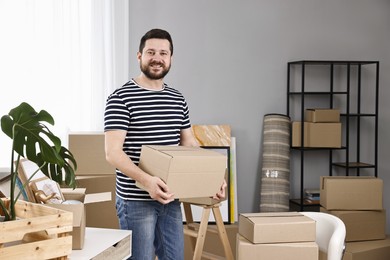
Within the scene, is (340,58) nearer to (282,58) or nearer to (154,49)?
(282,58)

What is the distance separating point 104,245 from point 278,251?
0.70 metres

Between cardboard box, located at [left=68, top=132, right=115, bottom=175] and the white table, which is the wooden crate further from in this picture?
cardboard box, located at [left=68, top=132, right=115, bottom=175]

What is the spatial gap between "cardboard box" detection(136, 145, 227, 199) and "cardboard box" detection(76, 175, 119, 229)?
1247mm

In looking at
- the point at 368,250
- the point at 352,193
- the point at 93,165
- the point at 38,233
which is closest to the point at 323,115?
the point at 352,193

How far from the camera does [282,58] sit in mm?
5020

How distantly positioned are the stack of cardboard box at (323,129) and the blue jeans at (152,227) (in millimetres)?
2370

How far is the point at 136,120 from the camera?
257 centimetres

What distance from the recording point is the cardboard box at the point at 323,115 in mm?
4781

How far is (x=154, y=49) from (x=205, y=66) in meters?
2.29

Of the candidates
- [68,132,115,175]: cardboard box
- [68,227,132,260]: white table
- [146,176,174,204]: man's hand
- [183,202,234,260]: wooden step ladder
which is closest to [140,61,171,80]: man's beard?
[146,176,174,204]: man's hand

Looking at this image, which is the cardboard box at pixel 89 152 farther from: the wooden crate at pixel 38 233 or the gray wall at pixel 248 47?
the wooden crate at pixel 38 233

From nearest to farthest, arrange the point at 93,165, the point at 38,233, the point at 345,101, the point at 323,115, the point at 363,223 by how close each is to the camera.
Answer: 1. the point at 38,233
2. the point at 93,165
3. the point at 363,223
4. the point at 323,115
5. the point at 345,101

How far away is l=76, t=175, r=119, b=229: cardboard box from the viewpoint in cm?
365

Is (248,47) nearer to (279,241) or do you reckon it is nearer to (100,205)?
(100,205)
